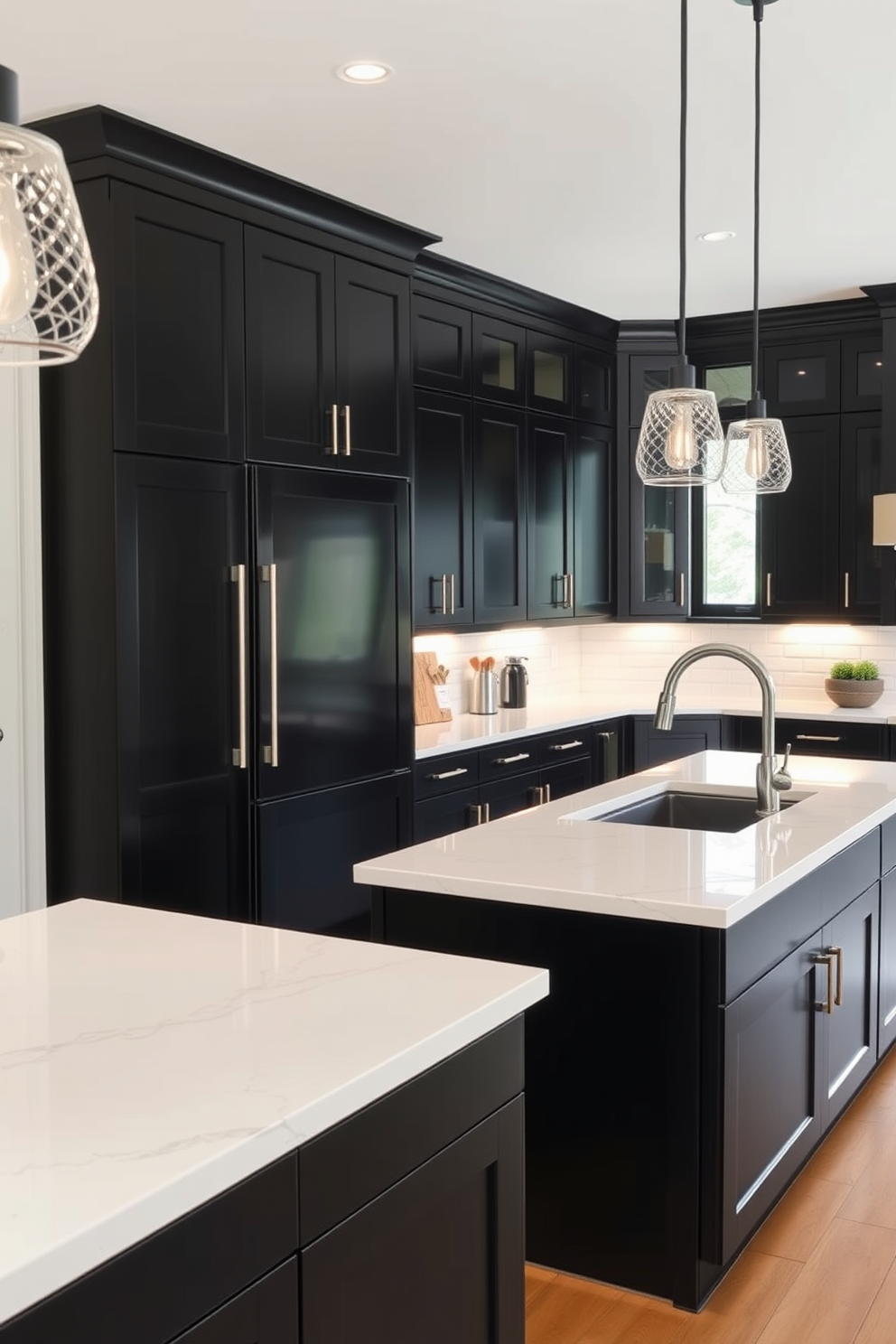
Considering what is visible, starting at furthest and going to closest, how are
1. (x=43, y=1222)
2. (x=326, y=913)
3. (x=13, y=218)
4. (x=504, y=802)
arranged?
1. (x=504, y=802)
2. (x=326, y=913)
3. (x=13, y=218)
4. (x=43, y=1222)

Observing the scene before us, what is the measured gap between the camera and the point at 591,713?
6.00 metres

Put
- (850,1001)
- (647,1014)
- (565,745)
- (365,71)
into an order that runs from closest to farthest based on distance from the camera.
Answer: (647,1014) < (365,71) < (850,1001) < (565,745)

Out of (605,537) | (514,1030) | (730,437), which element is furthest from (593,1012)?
(605,537)

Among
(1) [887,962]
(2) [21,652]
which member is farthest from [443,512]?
(1) [887,962]

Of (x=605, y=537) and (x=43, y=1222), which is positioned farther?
(x=605, y=537)

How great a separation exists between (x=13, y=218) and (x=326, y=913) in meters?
3.29

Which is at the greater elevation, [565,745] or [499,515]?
[499,515]

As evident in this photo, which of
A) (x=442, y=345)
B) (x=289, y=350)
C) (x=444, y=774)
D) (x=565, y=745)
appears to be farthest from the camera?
(x=565, y=745)

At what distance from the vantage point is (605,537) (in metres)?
6.48

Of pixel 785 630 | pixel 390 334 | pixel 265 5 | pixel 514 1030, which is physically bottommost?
pixel 514 1030

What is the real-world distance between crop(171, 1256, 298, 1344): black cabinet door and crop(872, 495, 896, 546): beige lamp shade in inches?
144

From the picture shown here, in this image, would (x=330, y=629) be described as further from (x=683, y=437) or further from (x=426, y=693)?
(x=683, y=437)

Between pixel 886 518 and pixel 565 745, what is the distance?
1.78m

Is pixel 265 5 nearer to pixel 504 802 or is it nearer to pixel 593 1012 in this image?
pixel 593 1012
